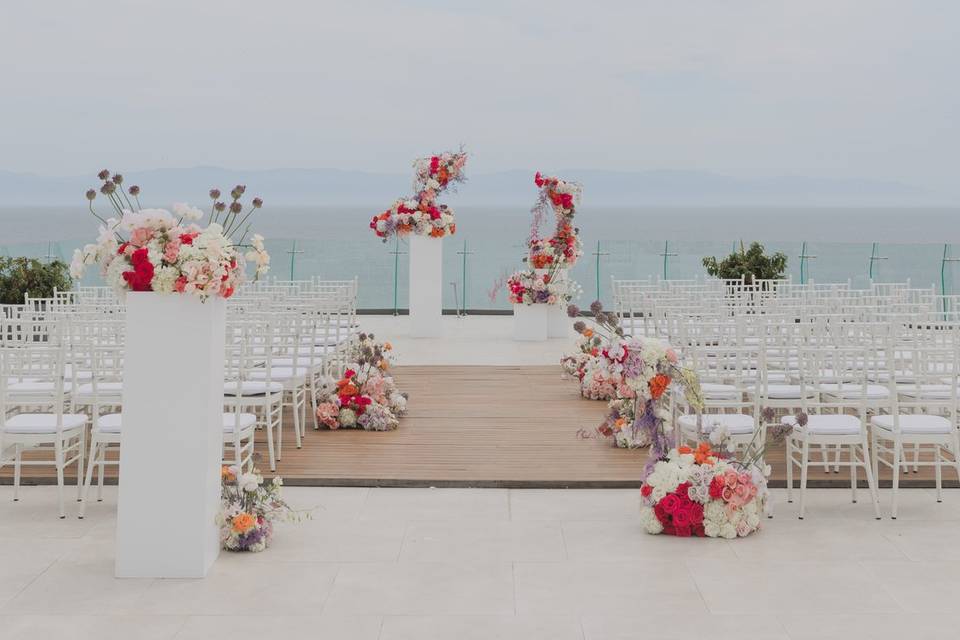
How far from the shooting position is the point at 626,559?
530 centimetres

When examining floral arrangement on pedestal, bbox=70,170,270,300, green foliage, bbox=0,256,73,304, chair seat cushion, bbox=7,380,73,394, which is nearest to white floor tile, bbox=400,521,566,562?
floral arrangement on pedestal, bbox=70,170,270,300

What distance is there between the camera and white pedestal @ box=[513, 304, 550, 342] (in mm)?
14141

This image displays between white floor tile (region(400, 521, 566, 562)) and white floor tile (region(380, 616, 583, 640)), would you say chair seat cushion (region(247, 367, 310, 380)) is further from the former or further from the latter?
white floor tile (region(380, 616, 583, 640))

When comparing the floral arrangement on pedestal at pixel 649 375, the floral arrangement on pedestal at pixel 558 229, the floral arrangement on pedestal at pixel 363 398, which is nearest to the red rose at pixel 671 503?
the floral arrangement on pedestal at pixel 649 375

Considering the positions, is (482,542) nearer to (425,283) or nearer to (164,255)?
(164,255)

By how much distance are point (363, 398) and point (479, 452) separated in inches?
47.4

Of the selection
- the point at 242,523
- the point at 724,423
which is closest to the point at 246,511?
the point at 242,523

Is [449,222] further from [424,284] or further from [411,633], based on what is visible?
[411,633]

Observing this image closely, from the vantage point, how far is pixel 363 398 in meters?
8.28

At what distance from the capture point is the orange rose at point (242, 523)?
5.29 m

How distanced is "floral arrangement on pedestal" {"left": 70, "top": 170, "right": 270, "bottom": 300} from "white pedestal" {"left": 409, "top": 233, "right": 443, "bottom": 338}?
934 centimetres

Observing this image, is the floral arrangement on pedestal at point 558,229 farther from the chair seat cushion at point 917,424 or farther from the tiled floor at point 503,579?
the chair seat cushion at point 917,424

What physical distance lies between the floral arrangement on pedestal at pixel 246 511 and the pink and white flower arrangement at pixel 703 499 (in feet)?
5.85

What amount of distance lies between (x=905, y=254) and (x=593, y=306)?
12.6 meters
